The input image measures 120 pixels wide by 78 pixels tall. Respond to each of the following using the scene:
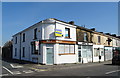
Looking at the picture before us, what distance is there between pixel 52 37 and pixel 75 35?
4.86 metres

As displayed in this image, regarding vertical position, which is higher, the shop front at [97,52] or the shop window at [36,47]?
the shop window at [36,47]

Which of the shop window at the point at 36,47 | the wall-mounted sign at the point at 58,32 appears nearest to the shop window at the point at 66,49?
the wall-mounted sign at the point at 58,32

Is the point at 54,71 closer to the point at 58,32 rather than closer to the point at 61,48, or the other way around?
the point at 61,48

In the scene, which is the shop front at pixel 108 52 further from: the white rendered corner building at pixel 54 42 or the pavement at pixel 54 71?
the pavement at pixel 54 71

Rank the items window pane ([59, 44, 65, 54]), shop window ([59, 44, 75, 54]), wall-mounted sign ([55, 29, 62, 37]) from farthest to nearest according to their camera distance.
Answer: shop window ([59, 44, 75, 54]) → window pane ([59, 44, 65, 54]) → wall-mounted sign ([55, 29, 62, 37])

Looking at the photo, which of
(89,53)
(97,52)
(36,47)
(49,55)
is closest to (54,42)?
(49,55)

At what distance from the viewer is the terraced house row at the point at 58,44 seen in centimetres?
1881

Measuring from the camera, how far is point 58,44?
19141 millimetres

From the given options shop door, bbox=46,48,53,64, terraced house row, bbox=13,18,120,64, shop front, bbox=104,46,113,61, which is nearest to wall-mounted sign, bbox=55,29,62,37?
terraced house row, bbox=13,18,120,64

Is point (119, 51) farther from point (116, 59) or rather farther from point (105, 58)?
point (116, 59)

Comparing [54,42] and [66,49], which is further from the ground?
[54,42]

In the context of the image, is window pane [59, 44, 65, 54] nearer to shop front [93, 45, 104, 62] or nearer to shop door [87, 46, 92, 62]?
shop door [87, 46, 92, 62]

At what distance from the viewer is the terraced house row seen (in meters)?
18.8

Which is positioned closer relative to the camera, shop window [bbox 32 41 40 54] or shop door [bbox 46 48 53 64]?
shop window [bbox 32 41 40 54]
